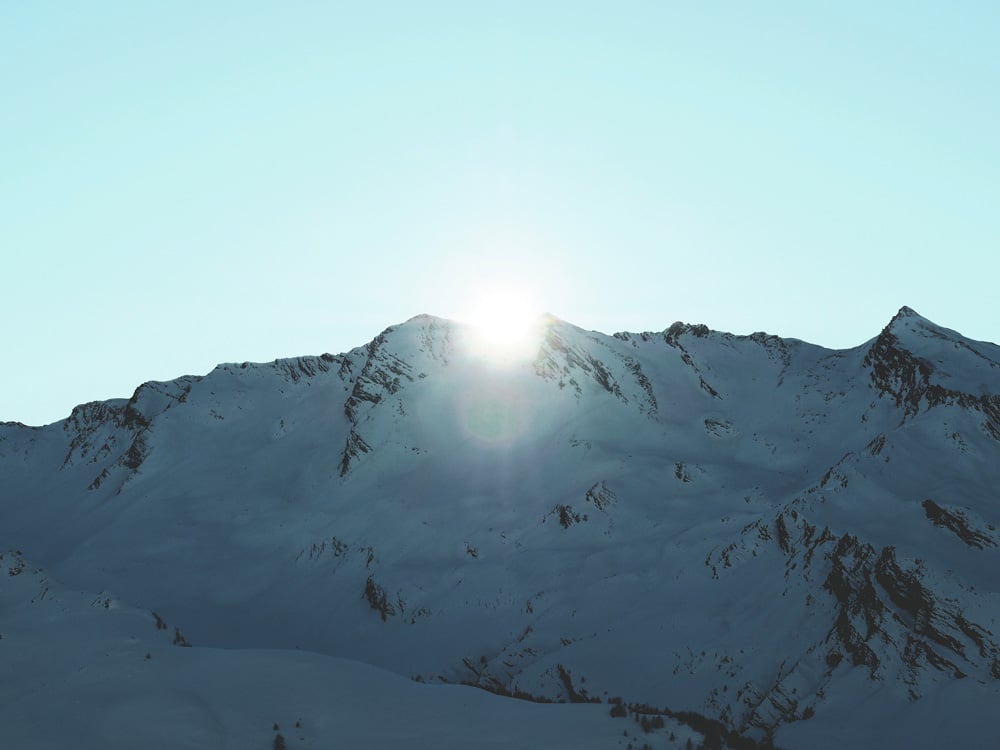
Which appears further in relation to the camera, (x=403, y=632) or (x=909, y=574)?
(x=403, y=632)

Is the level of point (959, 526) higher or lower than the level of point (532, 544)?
Answer: higher

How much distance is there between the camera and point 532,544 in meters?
54.4

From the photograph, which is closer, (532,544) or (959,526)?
(959,526)

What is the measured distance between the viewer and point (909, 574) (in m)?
34.1

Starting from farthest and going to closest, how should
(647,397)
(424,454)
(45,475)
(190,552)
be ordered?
1. (45,475)
2. (647,397)
3. (424,454)
4. (190,552)

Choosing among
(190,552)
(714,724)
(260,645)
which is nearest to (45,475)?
(190,552)

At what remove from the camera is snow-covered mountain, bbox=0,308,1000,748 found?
71.6 feet

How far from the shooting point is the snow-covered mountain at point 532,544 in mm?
21812

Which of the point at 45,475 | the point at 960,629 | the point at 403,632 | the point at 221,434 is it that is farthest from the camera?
the point at 45,475

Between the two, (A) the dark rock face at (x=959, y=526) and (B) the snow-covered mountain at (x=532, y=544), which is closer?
(B) the snow-covered mountain at (x=532, y=544)

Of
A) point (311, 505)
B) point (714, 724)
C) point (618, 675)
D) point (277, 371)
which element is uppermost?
point (277, 371)

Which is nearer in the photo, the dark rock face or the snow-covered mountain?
the snow-covered mountain

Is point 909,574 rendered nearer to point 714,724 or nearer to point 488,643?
point 714,724

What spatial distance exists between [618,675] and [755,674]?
20.7 feet
